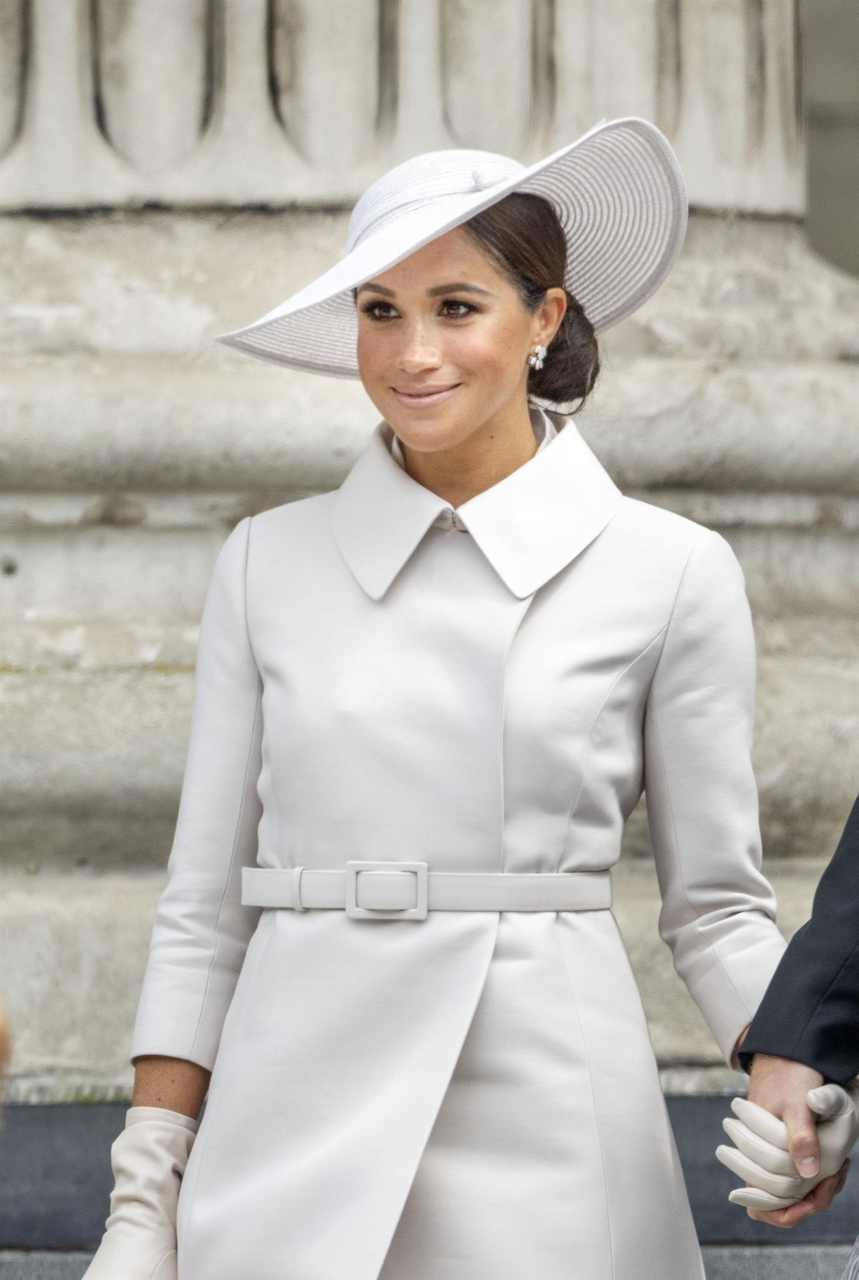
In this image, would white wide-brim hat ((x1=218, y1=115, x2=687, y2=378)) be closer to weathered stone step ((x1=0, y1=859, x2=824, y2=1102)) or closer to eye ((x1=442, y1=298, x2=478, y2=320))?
eye ((x1=442, y1=298, x2=478, y2=320))

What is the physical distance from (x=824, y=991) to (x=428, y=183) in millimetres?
765

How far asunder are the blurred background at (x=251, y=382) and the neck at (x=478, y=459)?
80 centimetres

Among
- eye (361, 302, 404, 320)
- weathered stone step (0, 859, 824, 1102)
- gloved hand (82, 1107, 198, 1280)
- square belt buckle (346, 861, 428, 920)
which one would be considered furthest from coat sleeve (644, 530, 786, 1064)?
weathered stone step (0, 859, 824, 1102)

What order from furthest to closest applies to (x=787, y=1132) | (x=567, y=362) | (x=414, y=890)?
(x=567, y=362) → (x=414, y=890) → (x=787, y=1132)

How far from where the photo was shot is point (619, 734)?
6.07 feet

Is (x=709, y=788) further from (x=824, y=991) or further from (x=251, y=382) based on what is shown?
(x=251, y=382)

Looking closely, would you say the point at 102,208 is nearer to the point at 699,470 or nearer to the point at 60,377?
the point at 60,377

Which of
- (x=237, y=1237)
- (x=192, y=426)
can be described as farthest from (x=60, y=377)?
(x=237, y=1237)

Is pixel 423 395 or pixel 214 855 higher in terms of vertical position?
pixel 423 395

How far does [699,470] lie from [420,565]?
99 centimetres

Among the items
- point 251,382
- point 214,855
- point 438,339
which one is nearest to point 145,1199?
point 214,855

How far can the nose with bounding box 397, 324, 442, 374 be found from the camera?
1824 mm

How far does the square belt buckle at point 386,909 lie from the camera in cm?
179

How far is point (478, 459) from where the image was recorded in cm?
194
